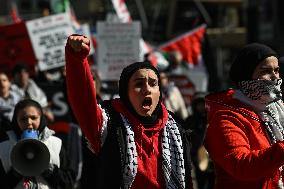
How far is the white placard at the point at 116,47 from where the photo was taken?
11156 mm

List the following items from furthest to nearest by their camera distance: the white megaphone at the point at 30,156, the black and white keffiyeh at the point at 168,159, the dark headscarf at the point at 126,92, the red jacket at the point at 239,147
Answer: the white megaphone at the point at 30,156 < the dark headscarf at the point at 126,92 < the black and white keffiyeh at the point at 168,159 < the red jacket at the point at 239,147

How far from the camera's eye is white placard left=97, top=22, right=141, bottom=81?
11.2 metres

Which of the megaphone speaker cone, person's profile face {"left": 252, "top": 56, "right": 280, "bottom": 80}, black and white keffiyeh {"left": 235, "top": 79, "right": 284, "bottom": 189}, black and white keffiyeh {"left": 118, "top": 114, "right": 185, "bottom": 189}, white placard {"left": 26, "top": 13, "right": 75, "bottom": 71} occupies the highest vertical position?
white placard {"left": 26, "top": 13, "right": 75, "bottom": 71}

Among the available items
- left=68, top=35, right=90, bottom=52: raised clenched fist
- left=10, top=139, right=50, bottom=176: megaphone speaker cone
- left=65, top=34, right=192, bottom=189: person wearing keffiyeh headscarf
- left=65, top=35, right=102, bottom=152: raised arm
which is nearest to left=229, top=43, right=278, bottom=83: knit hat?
left=65, top=34, right=192, bottom=189: person wearing keffiyeh headscarf

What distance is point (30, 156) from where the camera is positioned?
557 cm

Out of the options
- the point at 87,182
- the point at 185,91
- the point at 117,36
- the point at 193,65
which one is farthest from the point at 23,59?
the point at 87,182

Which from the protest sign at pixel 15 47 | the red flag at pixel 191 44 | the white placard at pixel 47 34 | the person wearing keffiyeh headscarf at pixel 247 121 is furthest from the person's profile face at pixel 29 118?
the red flag at pixel 191 44

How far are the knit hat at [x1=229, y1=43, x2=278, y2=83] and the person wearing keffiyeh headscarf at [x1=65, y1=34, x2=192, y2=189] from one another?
43cm

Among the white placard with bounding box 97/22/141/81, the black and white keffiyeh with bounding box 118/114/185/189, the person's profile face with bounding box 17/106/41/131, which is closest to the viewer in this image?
the black and white keffiyeh with bounding box 118/114/185/189

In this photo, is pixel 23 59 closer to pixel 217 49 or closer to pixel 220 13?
pixel 217 49

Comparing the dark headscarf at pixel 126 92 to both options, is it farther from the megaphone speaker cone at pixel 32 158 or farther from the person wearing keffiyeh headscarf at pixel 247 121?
the megaphone speaker cone at pixel 32 158

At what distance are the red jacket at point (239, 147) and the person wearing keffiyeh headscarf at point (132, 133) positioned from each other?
7.9 inches

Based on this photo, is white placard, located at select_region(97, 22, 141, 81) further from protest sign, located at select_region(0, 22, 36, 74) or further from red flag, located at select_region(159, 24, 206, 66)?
red flag, located at select_region(159, 24, 206, 66)

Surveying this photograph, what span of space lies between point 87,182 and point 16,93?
17.7 feet
